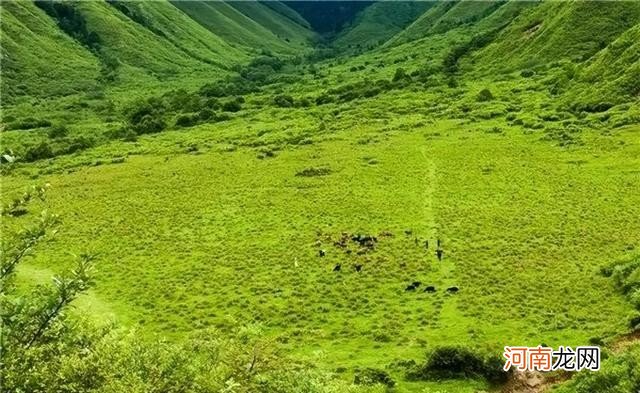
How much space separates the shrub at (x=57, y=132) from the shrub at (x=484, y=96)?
95353mm

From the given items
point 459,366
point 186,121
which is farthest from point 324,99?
point 459,366

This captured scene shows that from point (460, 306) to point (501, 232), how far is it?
20710 mm

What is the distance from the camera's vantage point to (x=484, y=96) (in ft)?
484

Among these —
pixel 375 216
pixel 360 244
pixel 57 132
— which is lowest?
pixel 360 244

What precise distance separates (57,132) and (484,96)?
323ft

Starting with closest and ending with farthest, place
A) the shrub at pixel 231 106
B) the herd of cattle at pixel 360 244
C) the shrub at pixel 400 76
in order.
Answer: the herd of cattle at pixel 360 244, the shrub at pixel 231 106, the shrub at pixel 400 76

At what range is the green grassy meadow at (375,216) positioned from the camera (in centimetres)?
5603

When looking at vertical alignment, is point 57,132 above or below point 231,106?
below

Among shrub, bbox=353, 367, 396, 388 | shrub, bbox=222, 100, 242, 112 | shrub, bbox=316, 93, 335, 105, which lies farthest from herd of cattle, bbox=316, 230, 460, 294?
shrub, bbox=222, 100, 242, 112

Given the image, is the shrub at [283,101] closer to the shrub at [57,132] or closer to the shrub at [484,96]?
the shrub at [484,96]

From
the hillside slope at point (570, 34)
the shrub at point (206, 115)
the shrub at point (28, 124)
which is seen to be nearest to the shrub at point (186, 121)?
the shrub at point (206, 115)

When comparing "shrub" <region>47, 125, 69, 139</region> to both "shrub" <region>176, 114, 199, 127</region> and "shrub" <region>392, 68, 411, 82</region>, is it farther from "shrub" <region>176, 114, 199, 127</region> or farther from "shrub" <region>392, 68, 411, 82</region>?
"shrub" <region>392, 68, 411, 82</region>

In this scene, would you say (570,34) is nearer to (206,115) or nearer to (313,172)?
(313,172)

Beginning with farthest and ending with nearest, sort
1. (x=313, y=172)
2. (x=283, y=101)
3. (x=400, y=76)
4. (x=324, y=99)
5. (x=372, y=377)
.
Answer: (x=400, y=76)
(x=283, y=101)
(x=324, y=99)
(x=313, y=172)
(x=372, y=377)
